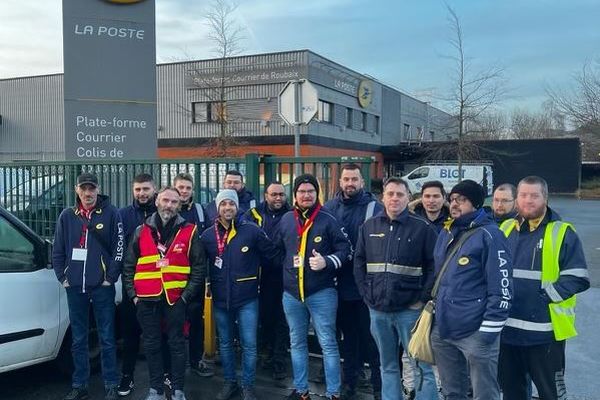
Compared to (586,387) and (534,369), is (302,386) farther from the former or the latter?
(586,387)

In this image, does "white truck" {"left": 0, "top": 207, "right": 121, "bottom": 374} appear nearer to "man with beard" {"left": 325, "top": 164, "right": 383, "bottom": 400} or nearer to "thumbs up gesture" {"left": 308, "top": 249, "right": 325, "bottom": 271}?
"thumbs up gesture" {"left": 308, "top": 249, "right": 325, "bottom": 271}

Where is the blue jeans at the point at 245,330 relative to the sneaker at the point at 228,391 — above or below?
above

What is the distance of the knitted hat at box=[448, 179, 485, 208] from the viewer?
375 cm

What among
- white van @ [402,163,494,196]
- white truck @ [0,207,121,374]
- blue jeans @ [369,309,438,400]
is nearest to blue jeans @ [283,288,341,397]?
blue jeans @ [369,309,438,400]

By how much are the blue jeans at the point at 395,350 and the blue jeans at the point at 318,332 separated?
442mm

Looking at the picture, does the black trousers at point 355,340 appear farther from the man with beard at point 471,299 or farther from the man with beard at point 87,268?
the man with beard at point 87,268

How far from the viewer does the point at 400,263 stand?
4.09 metres

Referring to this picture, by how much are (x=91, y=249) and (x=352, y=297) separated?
2324 millimetres

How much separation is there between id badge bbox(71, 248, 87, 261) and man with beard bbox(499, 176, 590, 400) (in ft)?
11.4

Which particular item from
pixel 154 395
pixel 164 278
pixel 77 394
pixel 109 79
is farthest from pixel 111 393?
pixel 109 79

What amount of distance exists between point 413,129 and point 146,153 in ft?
136

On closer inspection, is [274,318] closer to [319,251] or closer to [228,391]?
[228,391]

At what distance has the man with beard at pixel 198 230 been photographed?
212 inches

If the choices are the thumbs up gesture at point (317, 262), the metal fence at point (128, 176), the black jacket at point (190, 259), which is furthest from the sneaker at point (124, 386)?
the metal fence at point (128, 176)
